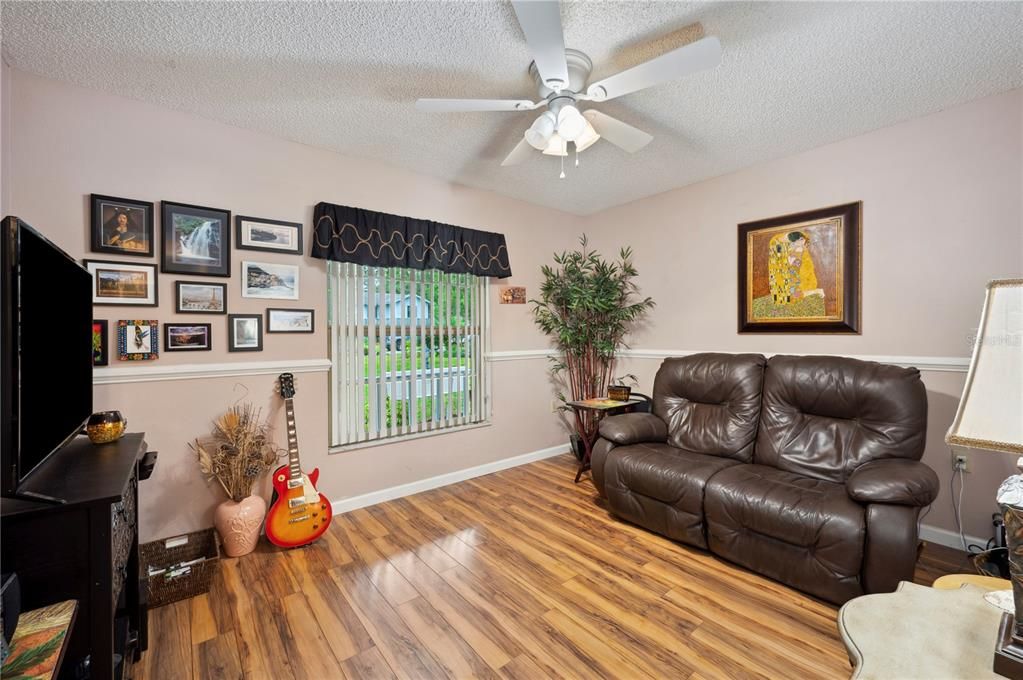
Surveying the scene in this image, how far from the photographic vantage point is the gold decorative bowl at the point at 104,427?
1630 mm

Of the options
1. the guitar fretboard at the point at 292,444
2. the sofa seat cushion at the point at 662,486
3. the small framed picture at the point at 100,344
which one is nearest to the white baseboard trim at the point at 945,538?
the sofa seat cushion at the point at 662,486

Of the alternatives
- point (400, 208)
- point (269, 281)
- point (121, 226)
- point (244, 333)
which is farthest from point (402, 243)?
point (121, 226)

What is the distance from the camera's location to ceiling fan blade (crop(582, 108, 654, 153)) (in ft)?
6.80

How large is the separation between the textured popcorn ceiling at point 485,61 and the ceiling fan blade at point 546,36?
0.18m

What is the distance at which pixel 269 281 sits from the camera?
2723 millimetres

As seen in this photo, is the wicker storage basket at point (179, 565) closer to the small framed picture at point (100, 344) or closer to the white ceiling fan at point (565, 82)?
Answer: the small framed picture at point (100, 344)

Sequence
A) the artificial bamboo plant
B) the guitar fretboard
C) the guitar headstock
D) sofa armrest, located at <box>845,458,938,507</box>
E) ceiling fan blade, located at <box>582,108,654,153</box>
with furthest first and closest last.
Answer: the artificial bamboo plant
the guitar headstock
the guitar fretboard
ceiling fan blade, located at <box>582,108,654,153</box>
sofa armrest, located at <box>845,458,938,507</box>

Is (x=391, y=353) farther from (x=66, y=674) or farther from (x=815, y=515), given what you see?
(x=815, y=515)

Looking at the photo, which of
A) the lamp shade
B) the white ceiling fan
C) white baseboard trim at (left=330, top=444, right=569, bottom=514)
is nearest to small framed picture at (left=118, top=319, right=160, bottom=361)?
white baseboard trim at (left=330, top=444, right=569, bottom=514)

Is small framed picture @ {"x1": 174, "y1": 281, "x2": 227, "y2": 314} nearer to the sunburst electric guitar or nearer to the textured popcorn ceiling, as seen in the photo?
the sunburst electric guitar

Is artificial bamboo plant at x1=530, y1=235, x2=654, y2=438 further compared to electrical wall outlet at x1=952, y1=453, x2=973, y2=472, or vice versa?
artificial bamboo plant at x1=530, y1=235, x2=654, y2=438

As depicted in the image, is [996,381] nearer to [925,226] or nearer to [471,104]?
[471,104]

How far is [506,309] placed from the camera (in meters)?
3.99

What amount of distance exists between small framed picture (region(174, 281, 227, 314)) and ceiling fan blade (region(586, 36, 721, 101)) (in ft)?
7.79
